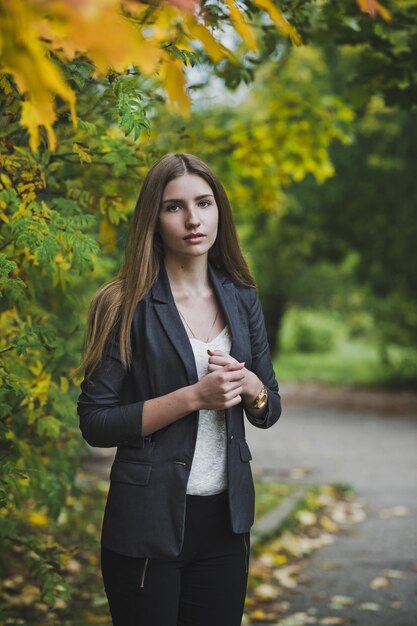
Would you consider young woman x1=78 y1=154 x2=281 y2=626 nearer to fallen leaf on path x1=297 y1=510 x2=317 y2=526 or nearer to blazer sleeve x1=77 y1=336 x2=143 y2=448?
blazer sleeve x1=77 y1=336 x2=143 y2=448

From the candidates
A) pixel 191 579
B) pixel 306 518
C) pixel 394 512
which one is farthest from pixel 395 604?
pixel 191 579

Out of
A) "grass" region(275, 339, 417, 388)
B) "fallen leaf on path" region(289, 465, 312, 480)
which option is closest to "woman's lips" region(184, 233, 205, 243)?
"fallen leaf on path" region(289, 465, 312, 480)

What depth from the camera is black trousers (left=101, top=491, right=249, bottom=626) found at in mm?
2318

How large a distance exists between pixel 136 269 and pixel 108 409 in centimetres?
44

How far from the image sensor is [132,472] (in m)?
2.33

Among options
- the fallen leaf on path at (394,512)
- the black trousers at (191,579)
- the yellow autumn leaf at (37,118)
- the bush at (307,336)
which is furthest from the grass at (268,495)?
the bush at (307,336)

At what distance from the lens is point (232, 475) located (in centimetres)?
240

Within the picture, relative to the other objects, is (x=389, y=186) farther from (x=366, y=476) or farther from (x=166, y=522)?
(x=166, y=522)

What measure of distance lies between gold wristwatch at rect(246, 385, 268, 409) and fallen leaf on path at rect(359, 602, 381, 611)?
2791 millimetres

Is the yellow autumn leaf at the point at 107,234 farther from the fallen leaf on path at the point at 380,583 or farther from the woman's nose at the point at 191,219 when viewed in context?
the fallen leaf on path at the point at 380,583

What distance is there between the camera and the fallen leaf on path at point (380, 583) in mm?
5125

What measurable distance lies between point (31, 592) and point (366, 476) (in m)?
5.09

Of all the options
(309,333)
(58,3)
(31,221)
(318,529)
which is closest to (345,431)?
(318,529)

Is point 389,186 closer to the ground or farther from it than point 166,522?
closer to the ground
